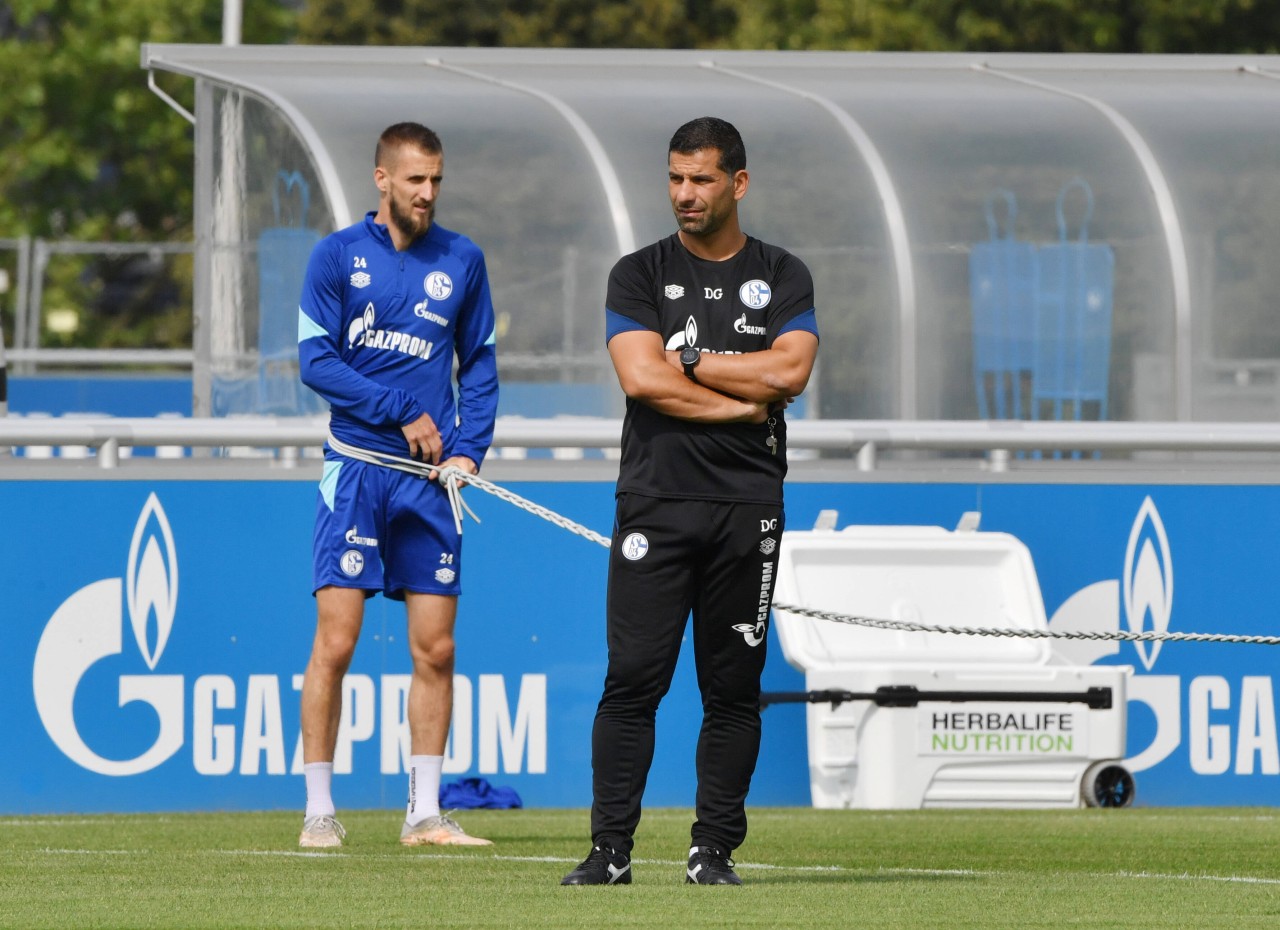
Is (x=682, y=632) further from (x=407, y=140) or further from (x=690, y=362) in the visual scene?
(x=407, y=140)

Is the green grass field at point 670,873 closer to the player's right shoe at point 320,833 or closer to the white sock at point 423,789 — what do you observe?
the player's right shoe at point 320,833

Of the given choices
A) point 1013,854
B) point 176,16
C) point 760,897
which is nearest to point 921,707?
point 1013,854

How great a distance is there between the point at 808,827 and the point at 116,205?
37.6 metres

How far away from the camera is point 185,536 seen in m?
9.42

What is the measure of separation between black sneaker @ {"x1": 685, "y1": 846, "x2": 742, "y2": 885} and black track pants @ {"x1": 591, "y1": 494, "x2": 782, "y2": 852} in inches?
0.8

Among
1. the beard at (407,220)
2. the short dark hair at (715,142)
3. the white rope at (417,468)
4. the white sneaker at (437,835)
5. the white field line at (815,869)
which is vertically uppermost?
the short dark hair at (715,142)

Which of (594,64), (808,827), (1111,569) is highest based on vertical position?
(594,64)

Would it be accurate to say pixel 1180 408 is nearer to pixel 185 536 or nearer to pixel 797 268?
pixel 185 536

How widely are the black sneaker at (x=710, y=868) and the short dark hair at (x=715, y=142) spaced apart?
1.66 m

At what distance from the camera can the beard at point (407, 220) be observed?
7.71 m

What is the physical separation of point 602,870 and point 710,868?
0.92 ft

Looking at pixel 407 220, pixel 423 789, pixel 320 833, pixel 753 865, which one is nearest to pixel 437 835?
pixel 423 789

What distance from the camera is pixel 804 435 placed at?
9719 mm

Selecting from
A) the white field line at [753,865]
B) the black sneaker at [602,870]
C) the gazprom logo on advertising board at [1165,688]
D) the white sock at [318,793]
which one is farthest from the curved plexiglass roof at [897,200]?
the black sneaker at [602,870]
